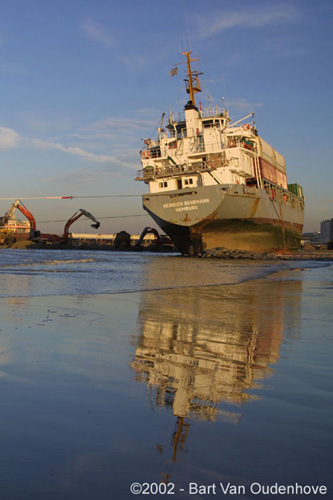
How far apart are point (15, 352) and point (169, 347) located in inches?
61.5

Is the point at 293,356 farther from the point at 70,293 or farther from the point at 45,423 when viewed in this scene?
the point at 70,293

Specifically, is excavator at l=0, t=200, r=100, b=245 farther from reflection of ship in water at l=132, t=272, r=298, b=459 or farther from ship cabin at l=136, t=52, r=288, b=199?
reflection of ship in water at l=132, t=272, r=298, b=459

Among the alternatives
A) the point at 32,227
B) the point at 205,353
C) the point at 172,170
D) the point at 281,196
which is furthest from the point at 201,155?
the point at 32,227

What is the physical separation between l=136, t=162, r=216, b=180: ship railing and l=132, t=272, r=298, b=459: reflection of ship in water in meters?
26.1

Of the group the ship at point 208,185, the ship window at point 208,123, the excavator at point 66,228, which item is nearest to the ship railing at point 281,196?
the ship at point 208,185

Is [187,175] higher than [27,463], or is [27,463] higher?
[187,175]

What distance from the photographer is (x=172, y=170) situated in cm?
3656

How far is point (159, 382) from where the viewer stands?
363 cm

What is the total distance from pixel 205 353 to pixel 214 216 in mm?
28722

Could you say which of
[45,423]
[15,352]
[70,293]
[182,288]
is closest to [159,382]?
[45,423]

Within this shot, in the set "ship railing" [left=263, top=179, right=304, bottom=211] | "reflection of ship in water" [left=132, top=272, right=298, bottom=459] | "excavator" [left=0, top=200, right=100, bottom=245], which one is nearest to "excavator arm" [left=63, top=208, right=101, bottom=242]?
"excavator" [left=0, top=200, right=100, bottom=245]

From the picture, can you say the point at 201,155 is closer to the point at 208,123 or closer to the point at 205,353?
the point at 208,123

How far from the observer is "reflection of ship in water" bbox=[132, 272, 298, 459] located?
313 cm

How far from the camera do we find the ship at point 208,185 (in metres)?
33.6
